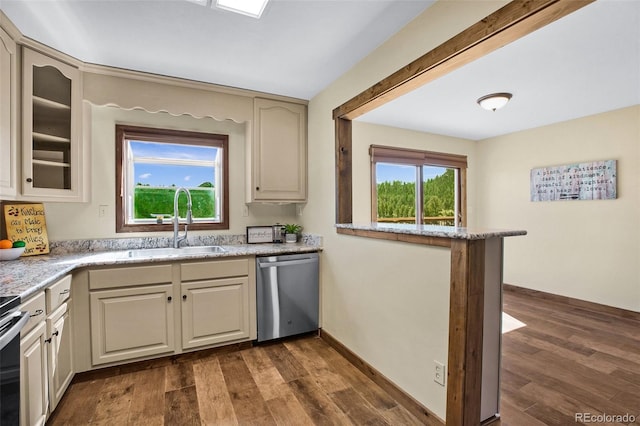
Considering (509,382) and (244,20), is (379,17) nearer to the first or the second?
(244,20)

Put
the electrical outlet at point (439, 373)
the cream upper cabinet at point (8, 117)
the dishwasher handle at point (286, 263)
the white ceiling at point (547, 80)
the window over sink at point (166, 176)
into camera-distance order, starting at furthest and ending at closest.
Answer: the window over sink at point (166, 176), the dishwasher handle at point (286, 263), the white ceiling at point (547, 80), the cream upper cabinet at point (8, 117), the electrical outlet at point (439, 373)

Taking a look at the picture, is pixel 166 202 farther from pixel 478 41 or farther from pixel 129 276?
pixel 478 41

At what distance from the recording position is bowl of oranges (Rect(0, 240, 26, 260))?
2.06 metres

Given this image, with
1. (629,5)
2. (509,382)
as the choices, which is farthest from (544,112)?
(509,382)

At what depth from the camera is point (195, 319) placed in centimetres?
247

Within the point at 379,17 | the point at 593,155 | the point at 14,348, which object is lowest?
the point at 14,348

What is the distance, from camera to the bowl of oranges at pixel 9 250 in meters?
2.06

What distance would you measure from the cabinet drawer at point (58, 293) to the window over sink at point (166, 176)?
0.90 meters

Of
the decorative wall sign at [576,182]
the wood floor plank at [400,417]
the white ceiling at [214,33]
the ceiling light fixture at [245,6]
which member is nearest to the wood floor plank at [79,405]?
the wood floor plank at [400,417]

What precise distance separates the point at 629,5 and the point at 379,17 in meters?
1.44

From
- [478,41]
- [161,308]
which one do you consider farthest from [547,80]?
[161,308]

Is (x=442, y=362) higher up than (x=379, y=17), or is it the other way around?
(x=379, y=17)

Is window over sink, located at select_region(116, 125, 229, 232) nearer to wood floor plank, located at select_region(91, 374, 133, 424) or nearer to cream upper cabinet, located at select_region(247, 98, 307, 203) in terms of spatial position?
cream upper cabinet, located at select_region(247, 98, 307, 203)

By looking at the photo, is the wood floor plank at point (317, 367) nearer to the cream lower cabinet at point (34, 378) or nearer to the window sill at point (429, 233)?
the window sill at point (429, 233)
